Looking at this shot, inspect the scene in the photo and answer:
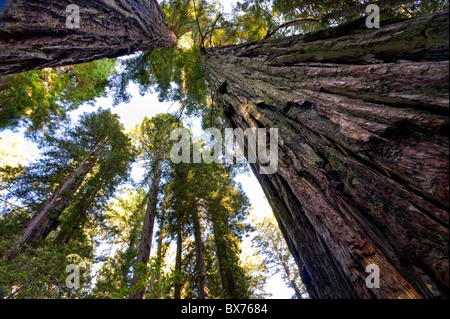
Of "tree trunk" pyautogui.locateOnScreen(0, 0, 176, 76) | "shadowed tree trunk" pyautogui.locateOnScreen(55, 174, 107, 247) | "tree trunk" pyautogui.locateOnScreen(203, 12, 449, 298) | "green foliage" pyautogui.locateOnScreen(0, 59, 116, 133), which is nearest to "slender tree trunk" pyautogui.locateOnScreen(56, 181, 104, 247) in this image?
"shadowed tree trunk" pyautogui.locateOnScreen(55, 174, 107, 247)

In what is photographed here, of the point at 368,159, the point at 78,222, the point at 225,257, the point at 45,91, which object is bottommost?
the point at 368,159

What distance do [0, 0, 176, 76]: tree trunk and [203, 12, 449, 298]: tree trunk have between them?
234 cm

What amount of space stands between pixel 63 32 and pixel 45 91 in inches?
336

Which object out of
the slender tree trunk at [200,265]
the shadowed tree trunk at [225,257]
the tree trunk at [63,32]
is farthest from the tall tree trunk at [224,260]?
the tree trunk at [63,32]

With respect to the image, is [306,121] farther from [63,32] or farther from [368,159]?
[63,32]

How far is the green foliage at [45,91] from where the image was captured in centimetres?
734

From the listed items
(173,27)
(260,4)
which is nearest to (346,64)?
(260,4)

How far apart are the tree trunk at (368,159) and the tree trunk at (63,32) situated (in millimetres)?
2338

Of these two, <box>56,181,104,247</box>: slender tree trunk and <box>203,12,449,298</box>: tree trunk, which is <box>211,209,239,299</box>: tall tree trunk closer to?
<box>56,181,104,247</box>: slender tree trunk

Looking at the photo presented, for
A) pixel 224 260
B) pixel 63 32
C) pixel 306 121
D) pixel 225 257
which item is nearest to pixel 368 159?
pixel 306 121

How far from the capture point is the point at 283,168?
4.59 feet

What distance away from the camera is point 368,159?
2.93 feet

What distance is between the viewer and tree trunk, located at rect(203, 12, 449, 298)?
70cm
